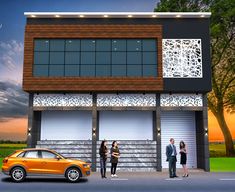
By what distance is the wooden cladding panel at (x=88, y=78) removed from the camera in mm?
19938

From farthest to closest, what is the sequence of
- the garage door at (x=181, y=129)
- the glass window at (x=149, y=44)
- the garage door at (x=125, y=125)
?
the garage door at (x=125, y=125) < the garage door at (x=181, y=129) < the glass window at (x=149, y=44)

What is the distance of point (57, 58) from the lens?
20734mm

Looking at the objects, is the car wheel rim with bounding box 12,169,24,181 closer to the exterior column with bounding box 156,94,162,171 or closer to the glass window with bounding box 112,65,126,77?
the exterior column with bounding box 156,94,162,171

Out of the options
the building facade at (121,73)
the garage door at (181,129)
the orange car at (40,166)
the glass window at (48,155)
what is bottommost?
the orange car at (40,166)

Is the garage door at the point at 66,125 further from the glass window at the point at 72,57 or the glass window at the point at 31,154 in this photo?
the glass window at the point at 31,154

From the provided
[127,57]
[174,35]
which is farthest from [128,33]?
[174,35]

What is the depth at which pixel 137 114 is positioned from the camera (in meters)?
21.9

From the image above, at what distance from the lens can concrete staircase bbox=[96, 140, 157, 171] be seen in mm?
19719

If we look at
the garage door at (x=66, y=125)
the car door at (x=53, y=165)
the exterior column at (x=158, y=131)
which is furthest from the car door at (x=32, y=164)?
the exterior column at (x=158, y=131)

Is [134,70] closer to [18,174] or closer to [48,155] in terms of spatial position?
[48,155]

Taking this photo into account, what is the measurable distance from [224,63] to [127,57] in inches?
700

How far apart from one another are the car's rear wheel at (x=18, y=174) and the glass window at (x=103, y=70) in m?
9.23

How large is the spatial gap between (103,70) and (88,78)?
1.29 metres

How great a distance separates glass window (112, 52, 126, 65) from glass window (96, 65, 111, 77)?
2.05ft
